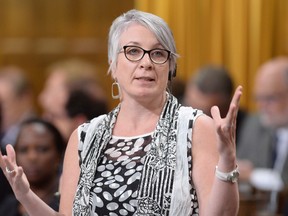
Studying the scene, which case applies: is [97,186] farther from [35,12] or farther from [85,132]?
[35,12]

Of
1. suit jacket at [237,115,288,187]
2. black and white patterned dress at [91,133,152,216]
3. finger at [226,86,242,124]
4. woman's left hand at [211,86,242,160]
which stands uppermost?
finger at [226,86,242,124]

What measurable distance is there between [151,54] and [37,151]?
6.88 feet

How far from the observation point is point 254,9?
8648mm

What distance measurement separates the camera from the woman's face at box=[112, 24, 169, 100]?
12.6 ft

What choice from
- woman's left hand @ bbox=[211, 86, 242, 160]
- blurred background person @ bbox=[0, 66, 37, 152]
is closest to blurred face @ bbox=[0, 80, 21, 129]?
blurred background person @ bbox=[0, 66, 37, 152]

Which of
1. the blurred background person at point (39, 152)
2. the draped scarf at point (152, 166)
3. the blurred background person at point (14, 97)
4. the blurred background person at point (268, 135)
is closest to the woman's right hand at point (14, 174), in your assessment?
Result: the draped scarf at point (152, 166)

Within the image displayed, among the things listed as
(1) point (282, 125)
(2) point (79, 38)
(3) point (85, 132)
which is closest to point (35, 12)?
(2) point (79, 38)

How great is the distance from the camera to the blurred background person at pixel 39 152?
5668 millimetres

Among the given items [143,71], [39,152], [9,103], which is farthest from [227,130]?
[9,103]

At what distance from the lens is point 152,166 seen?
12.3 feet

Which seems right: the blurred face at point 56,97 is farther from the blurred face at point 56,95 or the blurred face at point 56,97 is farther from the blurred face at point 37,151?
the blurred face at point 37,151

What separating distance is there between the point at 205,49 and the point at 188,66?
0.69 ft

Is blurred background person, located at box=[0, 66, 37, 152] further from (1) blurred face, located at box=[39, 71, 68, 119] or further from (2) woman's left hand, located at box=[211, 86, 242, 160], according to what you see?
(2) woman's left hand, located at box=[211, 86, 242, 160]

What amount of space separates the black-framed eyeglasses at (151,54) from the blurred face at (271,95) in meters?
3.91
